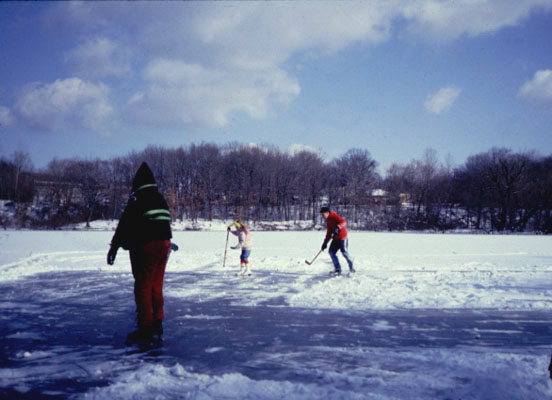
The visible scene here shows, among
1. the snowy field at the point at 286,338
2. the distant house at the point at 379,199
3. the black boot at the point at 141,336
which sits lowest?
the snowy field at the point at 286,338

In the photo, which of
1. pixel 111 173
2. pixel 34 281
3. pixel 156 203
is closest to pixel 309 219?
pixel 111 173

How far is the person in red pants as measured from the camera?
4352 millimetres

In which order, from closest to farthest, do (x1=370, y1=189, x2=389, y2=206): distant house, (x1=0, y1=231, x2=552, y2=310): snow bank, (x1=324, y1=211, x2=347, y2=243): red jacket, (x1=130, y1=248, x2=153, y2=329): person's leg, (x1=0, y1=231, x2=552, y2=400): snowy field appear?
1. (x1=0, y1=231, x2=552, y2=400): snowy field
2. (x1=130, y1=248, x2=153, y2=329): person's leg
3. (x1=0, y1=231, x2=552, y2=310): snow bank
4. (x1=324, y1=211, x2=347, y2=243): red jacket
5. (x1=370, y1=189, x2=389, y2=206): distant house

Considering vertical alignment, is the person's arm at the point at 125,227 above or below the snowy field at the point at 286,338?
above

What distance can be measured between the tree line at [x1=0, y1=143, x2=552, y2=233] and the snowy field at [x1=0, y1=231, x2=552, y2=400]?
33968 mm

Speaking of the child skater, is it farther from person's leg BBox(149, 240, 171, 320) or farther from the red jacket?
person's leg BBox(149, 240, 171, 320)

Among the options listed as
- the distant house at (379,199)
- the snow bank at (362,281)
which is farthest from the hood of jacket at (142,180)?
the distant house at (379,199)

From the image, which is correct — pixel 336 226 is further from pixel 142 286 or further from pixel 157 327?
pixel 142 286

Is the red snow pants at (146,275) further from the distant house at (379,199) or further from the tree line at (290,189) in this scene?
the distant house at (379,199)

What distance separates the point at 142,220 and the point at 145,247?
Result: 0.32 m

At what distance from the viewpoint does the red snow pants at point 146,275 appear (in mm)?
4344

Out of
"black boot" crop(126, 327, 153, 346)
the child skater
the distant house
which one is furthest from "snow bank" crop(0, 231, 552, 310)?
the distant house

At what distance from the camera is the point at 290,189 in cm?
5647

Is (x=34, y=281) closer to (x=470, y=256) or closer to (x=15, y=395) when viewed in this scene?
(x=15, y=395)
